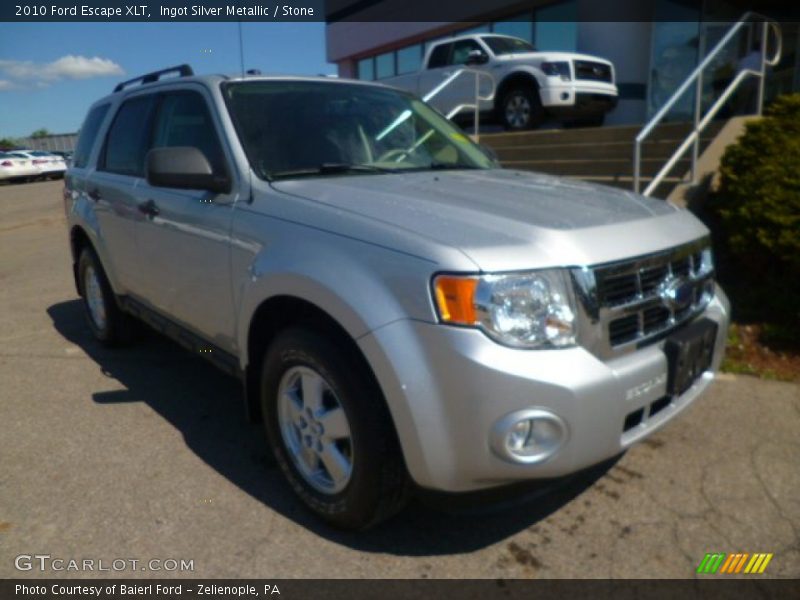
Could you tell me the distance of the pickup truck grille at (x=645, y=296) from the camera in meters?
2.32

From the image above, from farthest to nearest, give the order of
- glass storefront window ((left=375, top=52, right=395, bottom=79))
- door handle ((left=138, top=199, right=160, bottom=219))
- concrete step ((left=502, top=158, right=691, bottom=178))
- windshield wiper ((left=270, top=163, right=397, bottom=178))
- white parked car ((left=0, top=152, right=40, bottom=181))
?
white parked car ((left=0, top=152, right=40, bottom=181)) < glass storefront window ((left=375, top=52, right=395, bottom=79)) < concrete step ((left=502, top=158, right=691, bottom=178)) < door handle ((left=138, top=199, right=160, bottom=219)) < windshield wiper ((left=270, top=163, right=397, bottom=178))

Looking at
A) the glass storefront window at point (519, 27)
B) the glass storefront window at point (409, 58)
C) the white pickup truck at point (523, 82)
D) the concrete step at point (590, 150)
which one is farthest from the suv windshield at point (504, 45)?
the glass storefront window at point (409, 58)

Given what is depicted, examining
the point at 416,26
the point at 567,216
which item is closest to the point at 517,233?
the point at 567,216

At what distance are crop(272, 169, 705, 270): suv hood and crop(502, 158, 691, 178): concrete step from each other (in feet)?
16.0

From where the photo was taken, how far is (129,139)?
14.4 ft

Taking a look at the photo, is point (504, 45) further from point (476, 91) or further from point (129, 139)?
point (129, 139)

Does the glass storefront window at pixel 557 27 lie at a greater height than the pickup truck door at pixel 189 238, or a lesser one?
greater

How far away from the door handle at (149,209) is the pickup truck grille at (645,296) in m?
2.48

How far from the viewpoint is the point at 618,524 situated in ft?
9.19

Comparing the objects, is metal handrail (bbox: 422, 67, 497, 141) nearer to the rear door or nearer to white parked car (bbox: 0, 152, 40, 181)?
the rear door

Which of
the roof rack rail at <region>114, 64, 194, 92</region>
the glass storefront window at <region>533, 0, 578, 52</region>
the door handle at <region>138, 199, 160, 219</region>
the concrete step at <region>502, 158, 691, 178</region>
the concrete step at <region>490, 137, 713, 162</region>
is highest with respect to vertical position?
the glass storefront window at <region>533, 0, 578, 52</region>

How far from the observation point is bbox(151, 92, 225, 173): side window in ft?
10.8

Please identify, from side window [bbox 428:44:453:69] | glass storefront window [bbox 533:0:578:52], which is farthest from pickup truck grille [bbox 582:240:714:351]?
glass storefront window [bbox 533:0:578:52]
